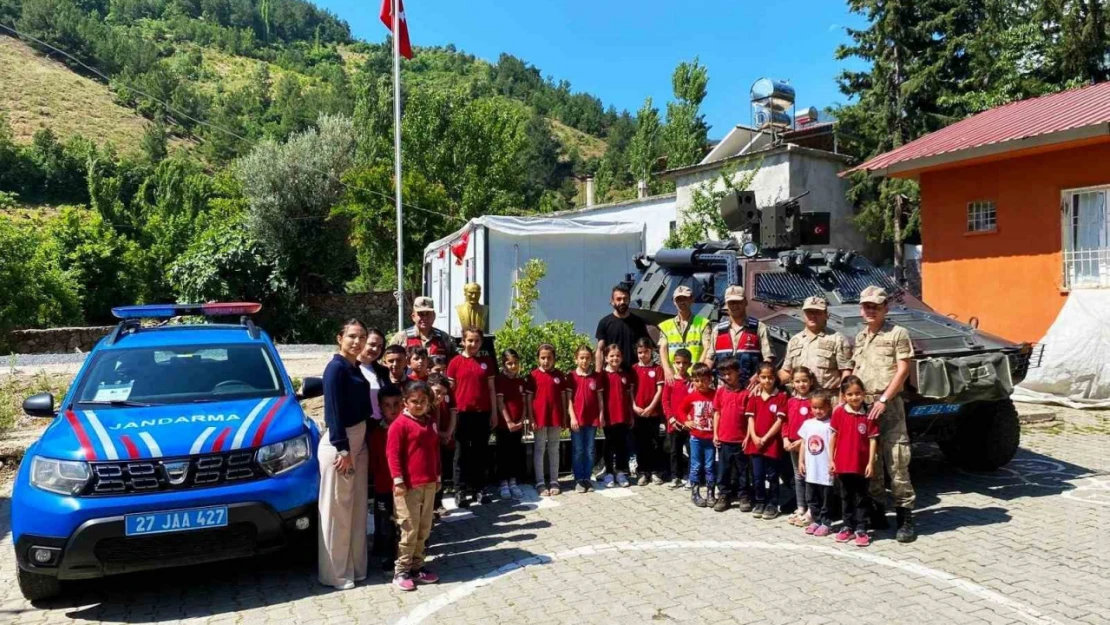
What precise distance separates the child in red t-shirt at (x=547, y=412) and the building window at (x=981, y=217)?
10138mm

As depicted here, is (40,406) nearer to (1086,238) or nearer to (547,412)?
(547,412)

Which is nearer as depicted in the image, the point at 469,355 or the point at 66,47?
the point at 469,355

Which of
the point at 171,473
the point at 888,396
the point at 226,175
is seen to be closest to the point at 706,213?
the point at 888,396

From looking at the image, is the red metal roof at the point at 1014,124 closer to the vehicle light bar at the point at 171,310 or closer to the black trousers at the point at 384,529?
the black trousers at the point at 384,529

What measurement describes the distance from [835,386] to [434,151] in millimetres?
30017

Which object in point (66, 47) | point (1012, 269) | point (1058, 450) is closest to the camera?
point (1058, 450)

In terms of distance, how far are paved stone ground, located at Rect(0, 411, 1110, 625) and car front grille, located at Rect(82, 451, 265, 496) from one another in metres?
0.73

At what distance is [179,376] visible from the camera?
557 cm

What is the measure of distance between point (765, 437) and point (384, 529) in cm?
291

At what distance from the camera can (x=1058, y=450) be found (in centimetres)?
855

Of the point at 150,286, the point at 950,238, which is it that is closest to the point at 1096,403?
the point at 950,238

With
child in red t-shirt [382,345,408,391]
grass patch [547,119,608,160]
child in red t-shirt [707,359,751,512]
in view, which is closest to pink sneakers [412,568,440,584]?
child in red t-shirt [382,345,408,391]

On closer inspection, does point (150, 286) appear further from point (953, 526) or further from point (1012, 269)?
point (953, 526)

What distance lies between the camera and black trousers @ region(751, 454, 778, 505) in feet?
20.5
